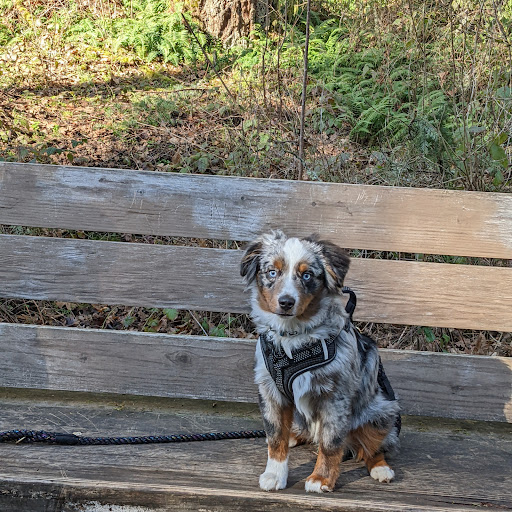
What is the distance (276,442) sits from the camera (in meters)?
2.62

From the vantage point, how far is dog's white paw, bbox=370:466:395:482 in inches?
104

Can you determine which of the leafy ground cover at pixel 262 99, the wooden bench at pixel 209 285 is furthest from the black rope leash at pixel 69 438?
the leafy ground cover at pixel 262 99

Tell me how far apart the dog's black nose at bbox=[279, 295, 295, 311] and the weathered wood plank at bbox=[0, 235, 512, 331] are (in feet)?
2.88

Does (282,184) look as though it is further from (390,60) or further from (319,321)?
(390,60)

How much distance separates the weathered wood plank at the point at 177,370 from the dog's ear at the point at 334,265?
32.4 inches

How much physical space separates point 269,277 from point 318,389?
0.51 m

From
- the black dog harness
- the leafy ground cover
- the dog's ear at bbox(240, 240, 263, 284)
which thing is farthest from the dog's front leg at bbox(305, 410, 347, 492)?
the leafy ground cover

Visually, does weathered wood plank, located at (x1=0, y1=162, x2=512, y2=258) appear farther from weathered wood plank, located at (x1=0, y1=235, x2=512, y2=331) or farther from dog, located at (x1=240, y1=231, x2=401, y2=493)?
dog, located at (x1=240, y1=231, x2=401, y2=493)

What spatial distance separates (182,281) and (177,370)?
1.59 ft

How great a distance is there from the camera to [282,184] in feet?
10.9

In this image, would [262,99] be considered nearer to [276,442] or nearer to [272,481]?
[276,442]

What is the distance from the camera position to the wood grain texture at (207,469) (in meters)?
2.33

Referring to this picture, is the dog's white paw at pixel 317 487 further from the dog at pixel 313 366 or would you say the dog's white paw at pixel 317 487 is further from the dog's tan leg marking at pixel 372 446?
the dog's tan leg marking at pixel 372 446

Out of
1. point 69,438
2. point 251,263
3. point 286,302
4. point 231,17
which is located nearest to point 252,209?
point 251,263
